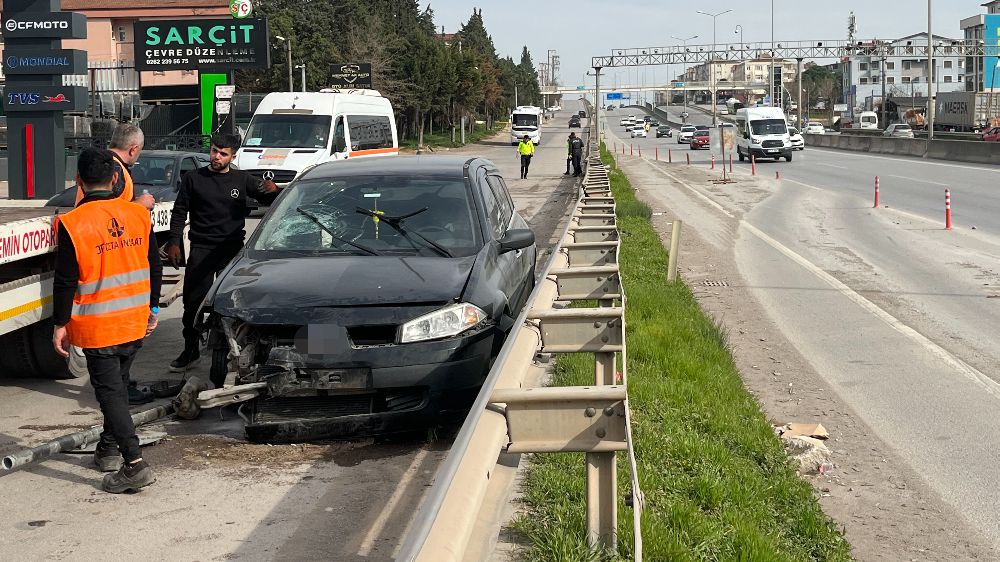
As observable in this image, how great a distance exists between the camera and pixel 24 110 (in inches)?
998

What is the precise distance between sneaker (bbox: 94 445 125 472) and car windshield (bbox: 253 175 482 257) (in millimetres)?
1972

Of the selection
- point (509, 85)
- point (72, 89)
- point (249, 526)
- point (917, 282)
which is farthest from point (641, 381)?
point (509, 85)

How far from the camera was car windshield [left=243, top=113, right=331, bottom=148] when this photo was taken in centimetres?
2628

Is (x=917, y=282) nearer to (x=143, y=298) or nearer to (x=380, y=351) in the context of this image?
(x=380, y=351)

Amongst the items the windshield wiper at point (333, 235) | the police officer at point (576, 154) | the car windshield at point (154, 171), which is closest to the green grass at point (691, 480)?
the windshield wiper at point (333, 235)

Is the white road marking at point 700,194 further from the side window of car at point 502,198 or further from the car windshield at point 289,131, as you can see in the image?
the side window of car at point 502,198

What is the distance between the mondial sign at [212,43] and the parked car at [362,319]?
37.4 meters

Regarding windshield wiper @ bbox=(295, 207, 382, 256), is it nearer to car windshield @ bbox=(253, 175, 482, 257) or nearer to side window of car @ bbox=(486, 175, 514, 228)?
car windshield @ bbox=(253, 175, 482, 257)

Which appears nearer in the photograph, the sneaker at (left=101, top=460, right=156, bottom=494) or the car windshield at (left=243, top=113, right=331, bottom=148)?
the sneaker at (left=101, top=460, right=156, bottom=494)

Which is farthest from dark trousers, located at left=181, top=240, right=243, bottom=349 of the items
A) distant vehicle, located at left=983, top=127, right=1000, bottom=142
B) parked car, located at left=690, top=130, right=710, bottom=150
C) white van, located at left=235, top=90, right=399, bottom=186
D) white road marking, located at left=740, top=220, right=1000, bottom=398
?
parked car, located at left=690, top=130, right=710, bottom=150

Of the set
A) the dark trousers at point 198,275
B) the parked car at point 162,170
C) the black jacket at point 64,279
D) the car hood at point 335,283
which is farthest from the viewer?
the parked car at point 162,170

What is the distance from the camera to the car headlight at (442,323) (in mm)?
6414

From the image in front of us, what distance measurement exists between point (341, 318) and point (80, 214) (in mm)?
1468

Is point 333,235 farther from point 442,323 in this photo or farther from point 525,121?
point 525,121
